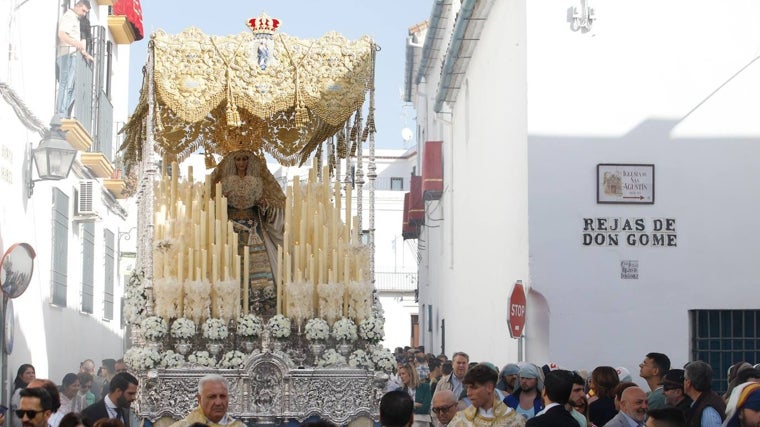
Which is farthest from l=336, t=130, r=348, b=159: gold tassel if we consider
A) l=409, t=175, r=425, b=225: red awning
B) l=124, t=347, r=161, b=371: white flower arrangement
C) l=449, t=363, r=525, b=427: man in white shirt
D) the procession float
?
l=409, t=175, r=425, b=225: red awning

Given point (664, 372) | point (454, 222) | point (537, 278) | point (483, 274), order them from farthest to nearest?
point (454, 222)
point (483, 274)
point (537, 278)
point (664, 372)

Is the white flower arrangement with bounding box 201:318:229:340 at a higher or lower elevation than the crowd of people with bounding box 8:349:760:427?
higher

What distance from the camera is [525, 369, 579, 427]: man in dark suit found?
725 centimetres

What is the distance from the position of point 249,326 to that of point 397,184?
3539cm

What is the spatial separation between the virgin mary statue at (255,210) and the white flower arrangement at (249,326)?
0.91 meters

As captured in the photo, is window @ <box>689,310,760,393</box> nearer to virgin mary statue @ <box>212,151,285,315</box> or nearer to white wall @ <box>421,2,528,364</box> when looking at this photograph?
white wall @ <box>421,2,528,364</box>

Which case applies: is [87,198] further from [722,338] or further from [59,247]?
[722,338]

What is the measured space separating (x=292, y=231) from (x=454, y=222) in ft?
44.5

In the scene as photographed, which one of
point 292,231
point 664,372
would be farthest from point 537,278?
point 664,372

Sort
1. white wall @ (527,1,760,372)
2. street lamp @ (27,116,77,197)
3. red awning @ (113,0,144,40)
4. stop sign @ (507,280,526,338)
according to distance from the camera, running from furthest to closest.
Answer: red awning @ (113,0,144,40)
white wall @ (527,1,760,372)
street lamp @ (27,116,77,197)
stop sign @ (507,280,526,338)

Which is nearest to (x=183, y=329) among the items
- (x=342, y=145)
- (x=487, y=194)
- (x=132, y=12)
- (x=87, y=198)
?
(x=342, y=145)

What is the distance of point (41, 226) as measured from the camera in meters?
16.2

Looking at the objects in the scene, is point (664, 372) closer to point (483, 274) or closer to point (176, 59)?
point (176, 59)

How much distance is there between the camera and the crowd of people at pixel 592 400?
7.18m
